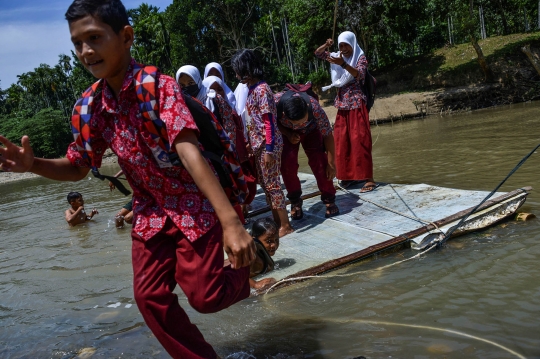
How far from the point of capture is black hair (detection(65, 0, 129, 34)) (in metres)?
1.93

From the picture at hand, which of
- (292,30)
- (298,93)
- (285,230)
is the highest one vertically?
(292,30)

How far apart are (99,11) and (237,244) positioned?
1.04m

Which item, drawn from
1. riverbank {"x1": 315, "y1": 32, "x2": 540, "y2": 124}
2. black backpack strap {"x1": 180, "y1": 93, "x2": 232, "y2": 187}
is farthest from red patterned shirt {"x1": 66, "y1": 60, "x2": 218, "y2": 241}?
riverbank {"x1": 315, "y1": 32, "x2": 540, "y2": 124}

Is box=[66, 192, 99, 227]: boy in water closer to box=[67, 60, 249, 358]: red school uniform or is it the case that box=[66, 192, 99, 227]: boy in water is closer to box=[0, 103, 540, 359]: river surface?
box=[0, 103, 540, 359]: river surface

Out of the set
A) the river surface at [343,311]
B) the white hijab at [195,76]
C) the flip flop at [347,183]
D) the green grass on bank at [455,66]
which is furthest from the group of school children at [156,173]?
the green grass on bank at [455,66]

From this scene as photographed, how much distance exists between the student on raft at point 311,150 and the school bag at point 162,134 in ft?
7.93

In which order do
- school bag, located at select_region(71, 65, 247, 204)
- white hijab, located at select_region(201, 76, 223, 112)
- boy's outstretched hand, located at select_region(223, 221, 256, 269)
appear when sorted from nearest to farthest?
boy's outstretched hand, located at select_region(223, 221, 256, 269) < school bag, located at select_region(71, 65, 247, 204) < white hijab, located at select_region(201, 76, 223, 112)

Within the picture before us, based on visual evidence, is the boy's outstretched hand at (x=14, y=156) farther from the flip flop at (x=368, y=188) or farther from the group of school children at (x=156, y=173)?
the flip flop at (x=368, y=188)

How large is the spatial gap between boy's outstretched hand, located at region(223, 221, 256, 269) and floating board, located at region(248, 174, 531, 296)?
168cm

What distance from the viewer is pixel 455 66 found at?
24516 millimetres

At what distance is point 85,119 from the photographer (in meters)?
2.11

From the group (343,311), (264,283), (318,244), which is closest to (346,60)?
(318,244)

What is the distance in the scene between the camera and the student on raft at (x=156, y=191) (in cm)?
193

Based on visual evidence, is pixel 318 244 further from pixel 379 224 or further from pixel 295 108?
pixel 295 108
